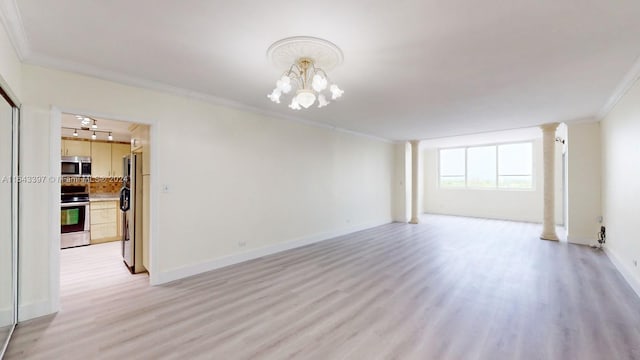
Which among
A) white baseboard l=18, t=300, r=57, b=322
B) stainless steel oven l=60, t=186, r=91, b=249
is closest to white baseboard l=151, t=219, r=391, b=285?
white baseboard l=18, t=300, r=57, b=322

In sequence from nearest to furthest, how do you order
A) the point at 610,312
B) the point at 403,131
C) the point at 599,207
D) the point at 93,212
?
the point at 610,312 → the point at 599,207 → the point at 93,212 → the point at 403,131

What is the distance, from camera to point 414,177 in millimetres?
8461

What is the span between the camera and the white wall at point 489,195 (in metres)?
7.92

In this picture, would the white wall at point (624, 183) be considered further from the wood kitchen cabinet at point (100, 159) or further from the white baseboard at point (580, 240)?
the wood kitchen cabinet at point (100, 159)

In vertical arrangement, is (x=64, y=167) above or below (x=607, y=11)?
below

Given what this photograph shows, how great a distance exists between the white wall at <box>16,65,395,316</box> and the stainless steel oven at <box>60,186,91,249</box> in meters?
3.20

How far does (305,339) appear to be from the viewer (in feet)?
7.41

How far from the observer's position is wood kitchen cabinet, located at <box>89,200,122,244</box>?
5.53m

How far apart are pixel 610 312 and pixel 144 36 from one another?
16.8 ft

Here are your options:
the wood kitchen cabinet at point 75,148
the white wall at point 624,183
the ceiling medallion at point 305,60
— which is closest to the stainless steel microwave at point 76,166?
the wood kitchen cabinet at point 75,148

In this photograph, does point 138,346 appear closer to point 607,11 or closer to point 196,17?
point 196,17

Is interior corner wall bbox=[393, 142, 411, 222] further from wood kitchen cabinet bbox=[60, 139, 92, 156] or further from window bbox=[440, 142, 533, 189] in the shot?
wood kitchen cabinet bbox=[60, 139, 92, 156]

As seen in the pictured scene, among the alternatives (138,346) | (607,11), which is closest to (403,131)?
(607,11)

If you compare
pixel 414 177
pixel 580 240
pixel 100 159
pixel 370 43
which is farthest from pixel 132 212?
pixel 580 240
